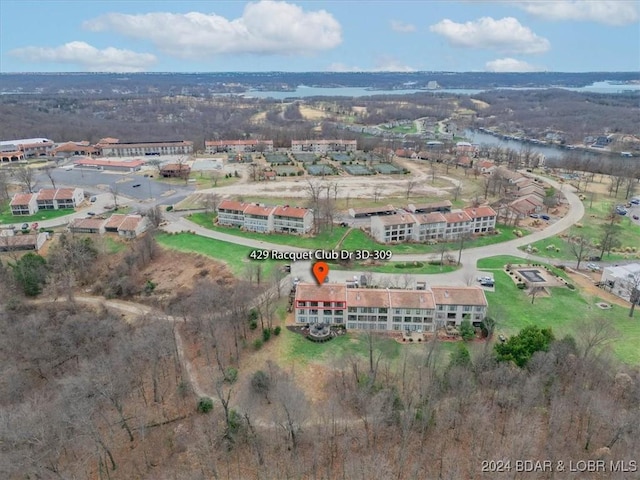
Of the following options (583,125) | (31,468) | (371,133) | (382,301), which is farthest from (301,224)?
(583,125)

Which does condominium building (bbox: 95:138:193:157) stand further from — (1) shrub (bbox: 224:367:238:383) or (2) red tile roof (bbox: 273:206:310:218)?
(1) shrub (bbox: 224:367:238:383)

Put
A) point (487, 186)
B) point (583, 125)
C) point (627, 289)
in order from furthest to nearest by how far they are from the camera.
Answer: point (583, 125) → point (487, 186) → point (627, 289)

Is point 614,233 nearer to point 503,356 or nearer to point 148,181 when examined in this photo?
point 503,356

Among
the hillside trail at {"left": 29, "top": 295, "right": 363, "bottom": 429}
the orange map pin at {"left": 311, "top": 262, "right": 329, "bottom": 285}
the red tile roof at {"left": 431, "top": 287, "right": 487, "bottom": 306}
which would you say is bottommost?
the hillside trail at {"left": 29, "top": 295, "right": 363, "bottom": 429}

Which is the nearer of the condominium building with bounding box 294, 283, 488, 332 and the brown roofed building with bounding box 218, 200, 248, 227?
the condominium building with bounding box 294, 283, 488, 332

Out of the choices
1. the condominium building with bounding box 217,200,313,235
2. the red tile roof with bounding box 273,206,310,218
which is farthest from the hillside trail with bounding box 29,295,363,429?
the red tile roof with bounding box 273,206,310,218
